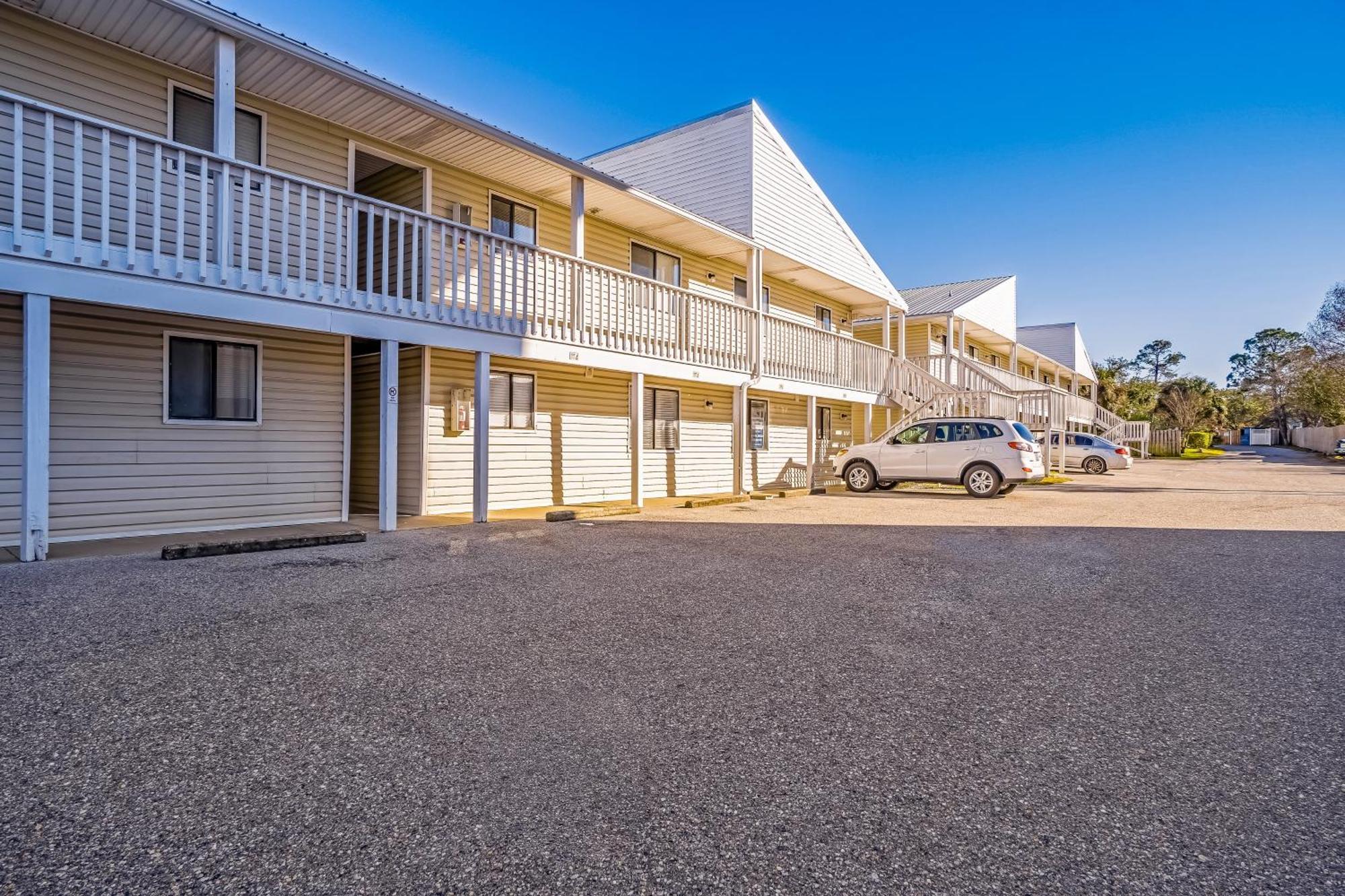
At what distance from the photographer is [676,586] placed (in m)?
6.41

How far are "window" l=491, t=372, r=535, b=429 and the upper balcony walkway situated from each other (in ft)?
5.48

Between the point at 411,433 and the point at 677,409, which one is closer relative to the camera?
the point at 411,433

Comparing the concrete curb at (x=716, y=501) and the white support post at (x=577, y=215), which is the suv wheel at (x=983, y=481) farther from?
the white support post at (x=577, y=215)

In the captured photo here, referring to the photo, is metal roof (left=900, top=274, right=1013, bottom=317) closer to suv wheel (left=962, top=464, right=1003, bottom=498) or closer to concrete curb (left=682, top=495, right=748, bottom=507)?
suv wheel (left=962, top=464, right=1003, bottom=498)

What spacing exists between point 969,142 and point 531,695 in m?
24.8

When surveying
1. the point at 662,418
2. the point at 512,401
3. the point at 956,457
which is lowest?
the point at 956,457

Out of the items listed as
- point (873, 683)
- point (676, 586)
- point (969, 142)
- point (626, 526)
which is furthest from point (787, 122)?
point (873, 683)

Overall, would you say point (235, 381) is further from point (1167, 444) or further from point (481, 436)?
point (1167, 444)

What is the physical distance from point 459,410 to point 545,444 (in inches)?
76.8

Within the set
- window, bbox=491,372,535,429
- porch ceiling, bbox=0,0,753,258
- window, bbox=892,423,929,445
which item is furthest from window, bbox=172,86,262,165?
window, bbox=892,423,929,445

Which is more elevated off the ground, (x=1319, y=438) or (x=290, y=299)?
(x=290, y=299)

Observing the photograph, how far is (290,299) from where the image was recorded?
8094mm

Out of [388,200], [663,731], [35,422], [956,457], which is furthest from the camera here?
[956,457]

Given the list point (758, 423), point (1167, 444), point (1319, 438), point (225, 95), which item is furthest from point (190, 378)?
point (1319, 438)
